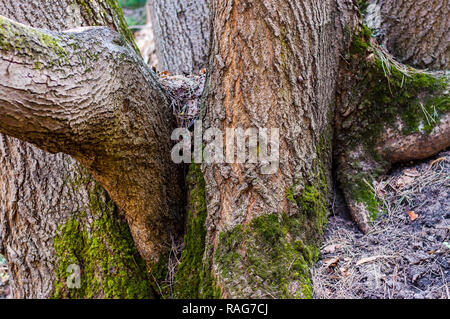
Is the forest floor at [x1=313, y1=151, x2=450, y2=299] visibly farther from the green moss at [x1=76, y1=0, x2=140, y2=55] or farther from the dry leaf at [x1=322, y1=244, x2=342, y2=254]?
the green moss at [x1=76, y1=0, x2=140, y2=55]

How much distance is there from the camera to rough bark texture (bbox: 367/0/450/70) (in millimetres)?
2600

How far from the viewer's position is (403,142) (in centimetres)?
254

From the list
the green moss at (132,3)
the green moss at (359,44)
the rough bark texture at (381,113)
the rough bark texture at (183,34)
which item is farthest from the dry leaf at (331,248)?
the green moss at (132,3)

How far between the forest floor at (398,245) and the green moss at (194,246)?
2.27 feet

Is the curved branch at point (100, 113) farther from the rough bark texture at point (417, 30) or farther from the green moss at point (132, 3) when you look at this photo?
the green moss at point (132, 3)

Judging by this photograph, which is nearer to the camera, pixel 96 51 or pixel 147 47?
pixel 96 51

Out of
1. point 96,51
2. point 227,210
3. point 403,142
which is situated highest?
point 96,51

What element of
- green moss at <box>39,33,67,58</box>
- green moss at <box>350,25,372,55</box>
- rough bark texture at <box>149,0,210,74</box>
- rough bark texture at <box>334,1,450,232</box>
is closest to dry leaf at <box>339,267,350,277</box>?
rough bark texture at <box>334,1,450,232</box>

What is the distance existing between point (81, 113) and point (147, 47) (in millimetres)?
5209

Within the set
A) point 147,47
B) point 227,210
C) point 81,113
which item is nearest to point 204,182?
point 227,210

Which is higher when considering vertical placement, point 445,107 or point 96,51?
point 96,51
